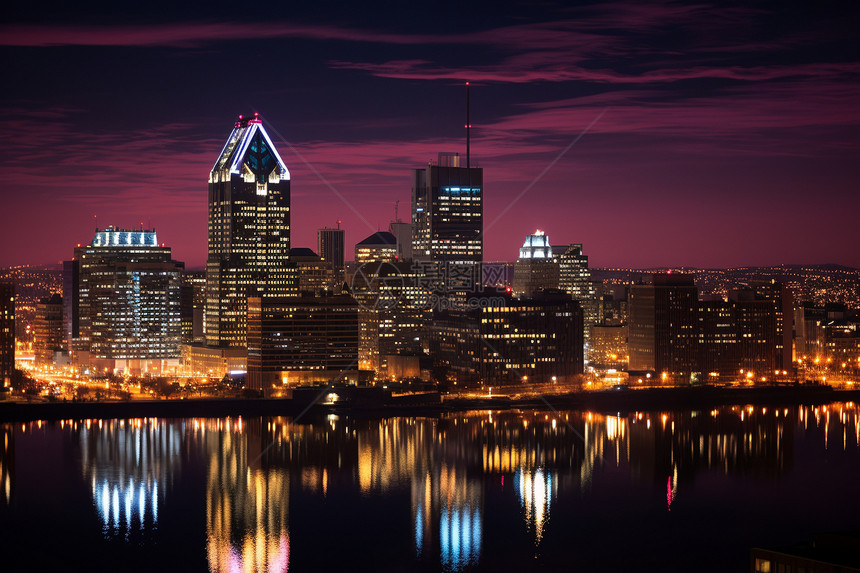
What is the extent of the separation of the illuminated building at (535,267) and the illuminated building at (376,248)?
11014 millimetres

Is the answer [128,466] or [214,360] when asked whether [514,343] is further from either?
[128,466]

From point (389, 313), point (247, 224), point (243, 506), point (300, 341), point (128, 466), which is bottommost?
point (243, 506)

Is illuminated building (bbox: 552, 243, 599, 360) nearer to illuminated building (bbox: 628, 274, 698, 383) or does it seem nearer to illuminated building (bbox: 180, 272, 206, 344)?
illuminated building (bbox: 628, 274, 698, 383)

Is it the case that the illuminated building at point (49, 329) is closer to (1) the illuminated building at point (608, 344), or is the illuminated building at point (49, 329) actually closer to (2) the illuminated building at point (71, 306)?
(2) the illuminated building at point (71, 306)

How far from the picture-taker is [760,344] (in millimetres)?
70000

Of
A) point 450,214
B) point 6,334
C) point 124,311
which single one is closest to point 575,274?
point 450,214

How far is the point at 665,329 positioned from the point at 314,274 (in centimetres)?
2347

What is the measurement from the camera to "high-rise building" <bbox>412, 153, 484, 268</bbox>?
282 ft

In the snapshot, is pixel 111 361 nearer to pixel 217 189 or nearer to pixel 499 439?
pixel 217 189

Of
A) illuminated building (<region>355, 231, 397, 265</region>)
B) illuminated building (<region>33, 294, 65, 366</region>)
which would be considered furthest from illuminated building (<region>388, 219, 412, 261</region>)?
illuminated building (<region>33, 294, 65, 366</region>)

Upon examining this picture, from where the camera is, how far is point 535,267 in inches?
3920

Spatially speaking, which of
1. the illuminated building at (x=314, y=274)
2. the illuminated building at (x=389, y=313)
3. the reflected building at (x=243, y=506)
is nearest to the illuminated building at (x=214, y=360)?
the illuminated building at (x=389, y=313)

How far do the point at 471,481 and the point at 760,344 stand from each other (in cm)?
3418

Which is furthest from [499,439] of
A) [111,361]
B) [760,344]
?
[111,361]
